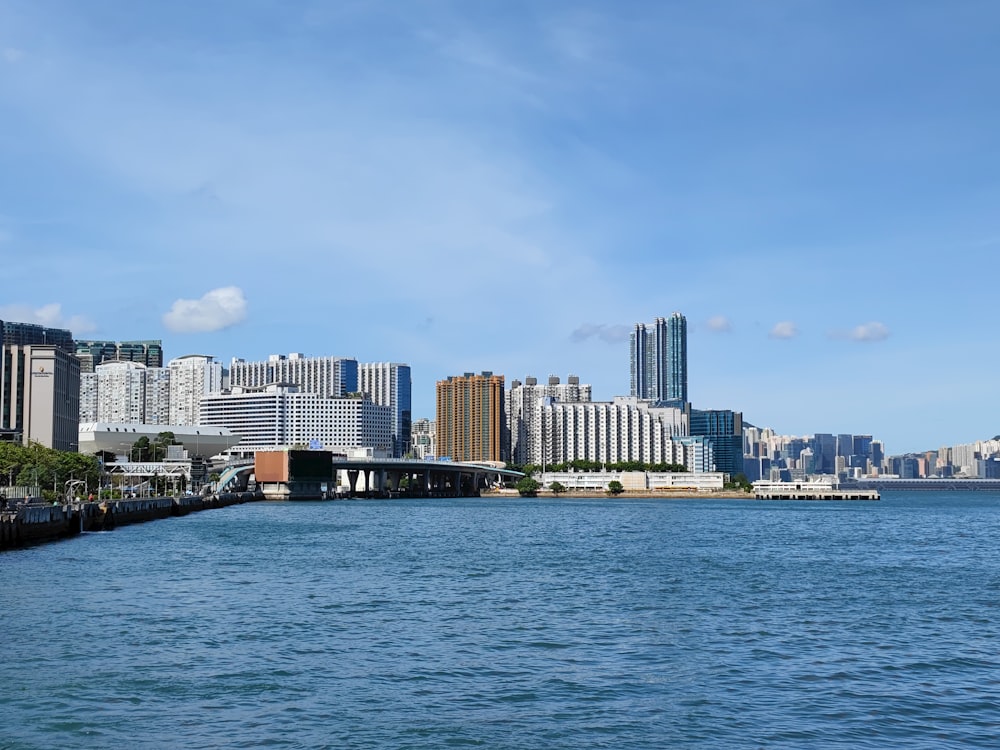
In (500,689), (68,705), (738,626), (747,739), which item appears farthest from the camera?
(738,626)

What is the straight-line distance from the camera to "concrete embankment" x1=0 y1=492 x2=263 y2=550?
67625mm

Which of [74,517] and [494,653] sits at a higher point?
[74,517]

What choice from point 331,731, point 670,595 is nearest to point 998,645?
point 670,595

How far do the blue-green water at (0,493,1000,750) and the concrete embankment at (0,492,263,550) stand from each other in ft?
21.6

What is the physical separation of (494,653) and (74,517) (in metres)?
63.4

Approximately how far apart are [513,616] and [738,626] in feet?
26.0

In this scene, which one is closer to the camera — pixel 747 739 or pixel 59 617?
pixel 747 739

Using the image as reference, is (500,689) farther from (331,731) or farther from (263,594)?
(263,594)

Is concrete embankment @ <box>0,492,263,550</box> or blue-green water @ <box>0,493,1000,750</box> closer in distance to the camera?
blue-green water @ <box>0,493,1000,750</box>

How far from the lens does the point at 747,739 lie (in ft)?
71.4

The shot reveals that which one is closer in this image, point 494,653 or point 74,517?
point 494,653

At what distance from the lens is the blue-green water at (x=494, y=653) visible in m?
22.5

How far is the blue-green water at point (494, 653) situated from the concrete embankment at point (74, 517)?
6586mm

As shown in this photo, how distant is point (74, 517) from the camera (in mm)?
84625
